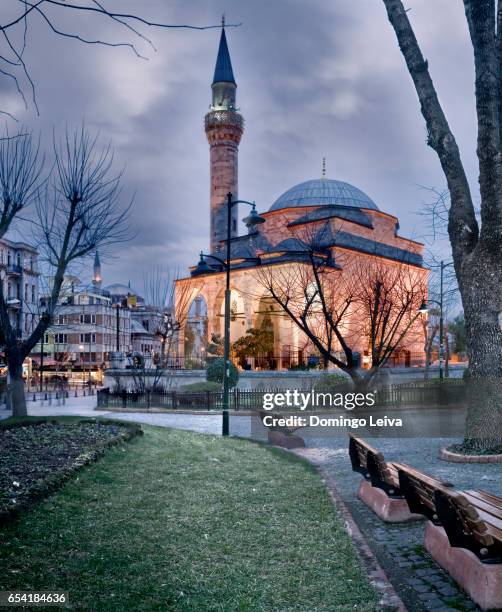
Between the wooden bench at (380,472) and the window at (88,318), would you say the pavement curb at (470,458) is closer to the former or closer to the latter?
the wooden bench at (380,472)

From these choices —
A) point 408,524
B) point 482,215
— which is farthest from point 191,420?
point 408,524

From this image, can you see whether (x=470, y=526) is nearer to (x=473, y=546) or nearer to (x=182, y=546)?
(x=473, y=546)

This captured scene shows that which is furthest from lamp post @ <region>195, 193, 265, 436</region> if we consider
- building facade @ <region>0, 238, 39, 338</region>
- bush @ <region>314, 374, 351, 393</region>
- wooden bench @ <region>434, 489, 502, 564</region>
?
building facade @ <region>0, 238, 39, 338</region>

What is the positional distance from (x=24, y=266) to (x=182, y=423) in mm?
45034

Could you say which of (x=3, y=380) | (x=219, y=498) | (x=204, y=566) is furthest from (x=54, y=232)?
(x=3, y=380)

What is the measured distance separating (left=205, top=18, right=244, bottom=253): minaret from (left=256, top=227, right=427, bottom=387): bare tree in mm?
13850

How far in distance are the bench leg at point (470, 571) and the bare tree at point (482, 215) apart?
6.20 metres

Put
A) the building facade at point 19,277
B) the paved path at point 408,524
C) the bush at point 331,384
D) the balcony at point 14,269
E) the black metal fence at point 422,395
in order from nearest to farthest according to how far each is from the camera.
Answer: the paved path at point 408,524 < the black metal fence at point 422,395 < the bush at point 331,384 < the building facade at point 19,277 < the balcony at point 14,269

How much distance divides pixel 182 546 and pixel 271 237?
155 ft

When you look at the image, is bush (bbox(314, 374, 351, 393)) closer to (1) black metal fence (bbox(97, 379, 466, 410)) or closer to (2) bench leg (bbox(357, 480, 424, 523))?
(1) black metal fence (bbox(97, 379, 466, 410))

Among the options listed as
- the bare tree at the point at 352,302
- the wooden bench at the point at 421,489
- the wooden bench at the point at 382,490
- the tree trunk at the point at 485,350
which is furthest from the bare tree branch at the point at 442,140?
the wooden bench at the point at 421,489

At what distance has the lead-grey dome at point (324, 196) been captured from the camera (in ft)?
176

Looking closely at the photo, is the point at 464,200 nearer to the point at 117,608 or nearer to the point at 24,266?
the point at 117,608

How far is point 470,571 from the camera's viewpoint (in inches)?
172
